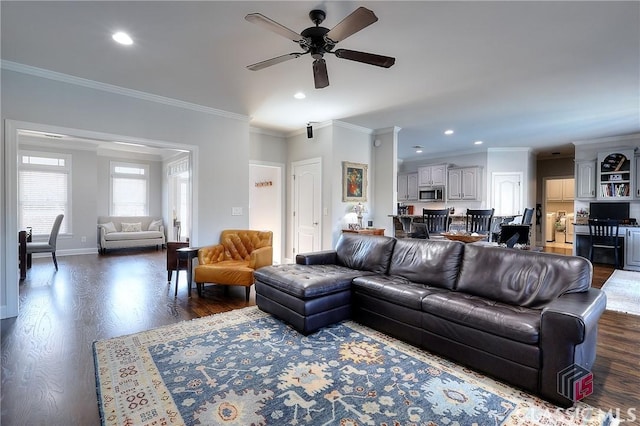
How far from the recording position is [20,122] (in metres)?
3.31

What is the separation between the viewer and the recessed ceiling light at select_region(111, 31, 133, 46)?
8.77 feet


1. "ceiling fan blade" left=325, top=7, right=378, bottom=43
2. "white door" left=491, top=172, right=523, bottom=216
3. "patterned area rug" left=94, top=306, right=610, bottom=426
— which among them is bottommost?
"patterned area rug" left=94, top=306, right=610, bottom=426

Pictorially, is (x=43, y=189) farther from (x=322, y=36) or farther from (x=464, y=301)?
(x=464, y=301)

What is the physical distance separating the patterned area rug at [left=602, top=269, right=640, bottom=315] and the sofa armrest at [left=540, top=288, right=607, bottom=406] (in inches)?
100

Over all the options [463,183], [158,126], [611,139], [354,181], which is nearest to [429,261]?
[354,181]

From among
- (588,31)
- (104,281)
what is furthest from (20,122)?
(588,31)

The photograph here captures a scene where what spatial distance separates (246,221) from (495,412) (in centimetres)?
422

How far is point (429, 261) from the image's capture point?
3.15 meters

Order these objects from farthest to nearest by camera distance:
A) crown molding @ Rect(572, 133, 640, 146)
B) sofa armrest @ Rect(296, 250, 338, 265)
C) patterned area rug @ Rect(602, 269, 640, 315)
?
crown molding @ Rect(572, 133, 640, 146) < sofa armrest @ Rect(296, 250, 338, 265) < patterned area rug @ Rect(602, 269, 640, 315)

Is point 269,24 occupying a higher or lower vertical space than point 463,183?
higher

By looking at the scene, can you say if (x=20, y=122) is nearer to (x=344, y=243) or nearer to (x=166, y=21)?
(x=166, y=21)

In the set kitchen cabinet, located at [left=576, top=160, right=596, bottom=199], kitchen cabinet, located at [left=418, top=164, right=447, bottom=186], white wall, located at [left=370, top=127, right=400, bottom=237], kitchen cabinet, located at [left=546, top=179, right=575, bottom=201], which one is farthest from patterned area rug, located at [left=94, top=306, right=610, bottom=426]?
kitchen cabinet, located at [left=546, top=179, right=575, bottom=201]

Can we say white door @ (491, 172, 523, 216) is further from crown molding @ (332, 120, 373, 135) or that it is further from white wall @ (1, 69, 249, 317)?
white wall @ (1, 69, 249, 317)

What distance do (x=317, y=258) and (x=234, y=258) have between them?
1.50 m
